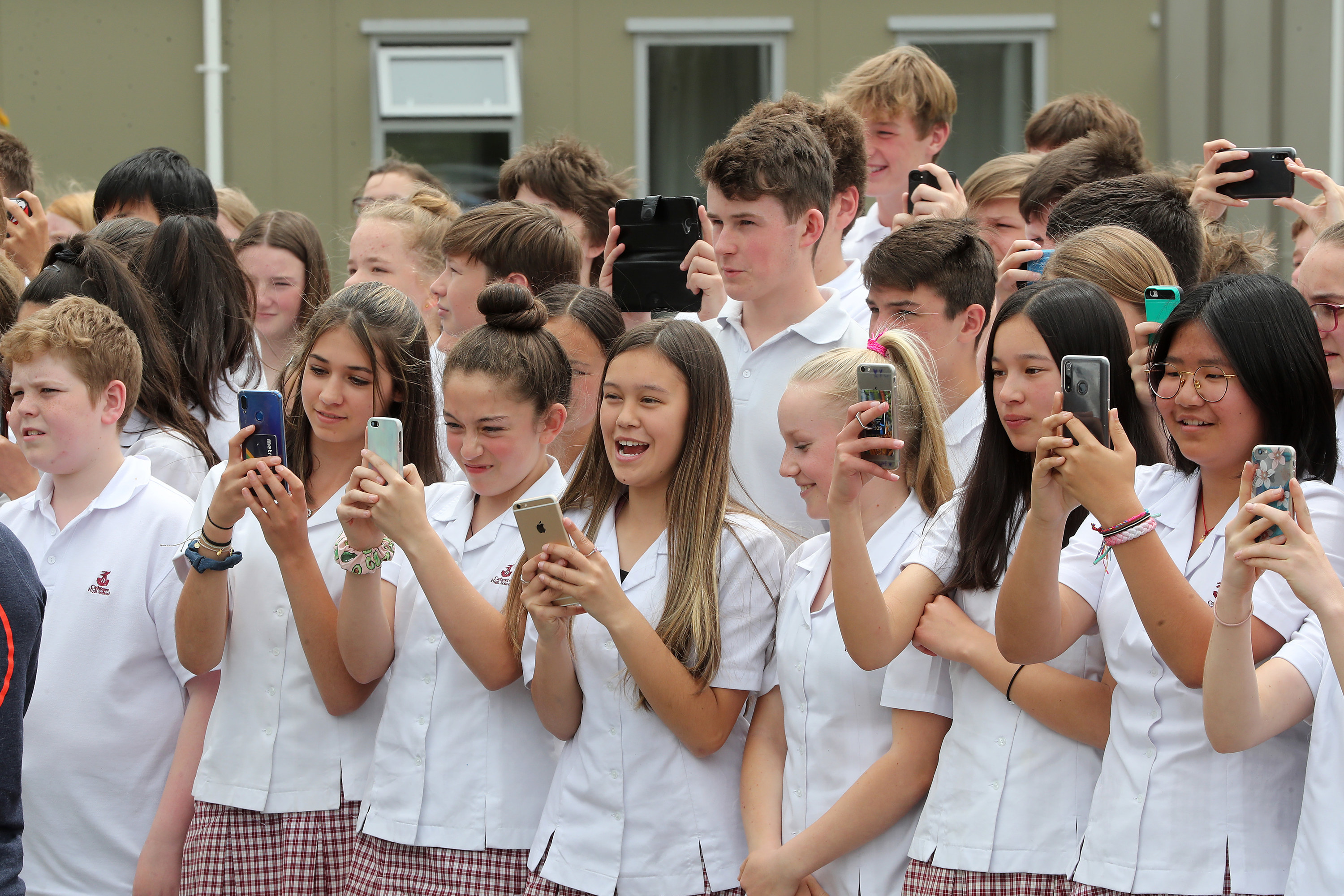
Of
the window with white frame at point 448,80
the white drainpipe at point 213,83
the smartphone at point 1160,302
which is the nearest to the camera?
the smartphone at point 1160,302

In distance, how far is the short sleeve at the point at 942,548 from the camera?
8.56ft

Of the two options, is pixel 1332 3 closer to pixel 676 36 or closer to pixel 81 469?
pixel 676 36

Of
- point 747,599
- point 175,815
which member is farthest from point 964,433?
point 175,815

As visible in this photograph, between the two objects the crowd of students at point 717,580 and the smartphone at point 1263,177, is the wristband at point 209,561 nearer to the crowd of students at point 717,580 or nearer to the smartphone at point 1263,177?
the crowd of students at point 717,580

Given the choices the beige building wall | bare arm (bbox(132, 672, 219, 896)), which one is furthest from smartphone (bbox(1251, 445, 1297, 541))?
the beige building wall

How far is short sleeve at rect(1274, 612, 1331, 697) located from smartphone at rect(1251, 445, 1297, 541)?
0.26 m

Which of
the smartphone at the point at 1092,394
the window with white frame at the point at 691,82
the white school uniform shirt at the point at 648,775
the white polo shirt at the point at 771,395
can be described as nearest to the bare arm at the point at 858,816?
the white school uniform shirt at the point at 648,775

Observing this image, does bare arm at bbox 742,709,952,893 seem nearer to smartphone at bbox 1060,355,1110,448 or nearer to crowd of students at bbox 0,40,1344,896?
crowd of students at bbox 0,40,1344,896

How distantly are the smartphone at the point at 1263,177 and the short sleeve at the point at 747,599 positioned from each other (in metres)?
1.67

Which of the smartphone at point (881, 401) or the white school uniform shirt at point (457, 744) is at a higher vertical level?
the smartphone at point (881, 401)

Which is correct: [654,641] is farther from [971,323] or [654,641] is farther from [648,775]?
[971,323]

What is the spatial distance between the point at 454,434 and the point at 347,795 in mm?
819

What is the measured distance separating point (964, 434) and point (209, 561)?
1718mm

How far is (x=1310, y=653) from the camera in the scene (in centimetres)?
221
